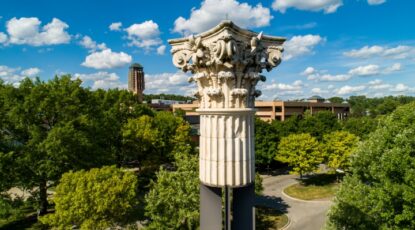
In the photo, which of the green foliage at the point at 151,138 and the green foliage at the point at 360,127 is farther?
the green foliage at the point at 360,127

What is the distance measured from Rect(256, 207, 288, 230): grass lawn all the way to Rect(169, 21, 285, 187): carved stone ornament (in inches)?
664

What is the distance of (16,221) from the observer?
2256cm

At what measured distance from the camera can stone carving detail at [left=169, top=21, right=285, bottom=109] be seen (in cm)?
515

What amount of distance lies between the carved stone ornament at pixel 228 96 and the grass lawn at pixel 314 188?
24285 millimetres

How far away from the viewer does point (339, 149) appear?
3092cm

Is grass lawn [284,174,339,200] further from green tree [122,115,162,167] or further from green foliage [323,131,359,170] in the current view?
green tree [122,115,162,167]

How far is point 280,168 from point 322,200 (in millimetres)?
13809

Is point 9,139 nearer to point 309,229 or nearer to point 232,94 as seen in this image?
point 232,94

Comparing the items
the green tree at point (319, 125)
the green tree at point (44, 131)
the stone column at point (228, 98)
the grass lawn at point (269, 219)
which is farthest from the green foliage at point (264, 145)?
the stone column at point (228, 98)

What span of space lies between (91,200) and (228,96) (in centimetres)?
1291

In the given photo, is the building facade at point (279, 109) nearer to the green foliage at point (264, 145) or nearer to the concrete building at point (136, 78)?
the green foliage at point (264, 145)

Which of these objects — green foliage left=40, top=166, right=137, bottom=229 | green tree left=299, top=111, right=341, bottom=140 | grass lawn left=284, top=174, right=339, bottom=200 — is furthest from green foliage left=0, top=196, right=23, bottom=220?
green tree left=299, top=111, right=341, bottom=140

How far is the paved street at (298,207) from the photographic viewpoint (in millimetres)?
21188

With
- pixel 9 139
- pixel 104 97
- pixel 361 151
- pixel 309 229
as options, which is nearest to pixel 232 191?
pixel 361 151
